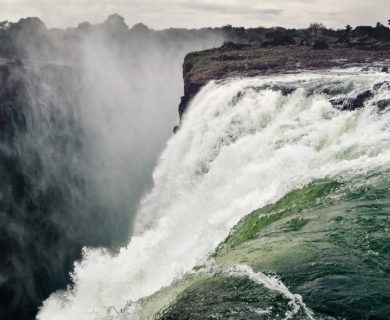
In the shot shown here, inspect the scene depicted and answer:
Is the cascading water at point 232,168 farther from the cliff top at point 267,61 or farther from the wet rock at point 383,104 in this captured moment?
the cliff top at point 267,61

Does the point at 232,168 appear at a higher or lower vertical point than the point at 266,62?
lower

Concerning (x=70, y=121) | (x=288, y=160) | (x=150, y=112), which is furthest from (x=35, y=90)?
(x=288, y=160)

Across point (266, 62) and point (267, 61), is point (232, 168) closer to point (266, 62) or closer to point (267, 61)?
point (266, 62)

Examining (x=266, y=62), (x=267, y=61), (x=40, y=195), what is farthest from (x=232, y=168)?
(x=40, y=195)

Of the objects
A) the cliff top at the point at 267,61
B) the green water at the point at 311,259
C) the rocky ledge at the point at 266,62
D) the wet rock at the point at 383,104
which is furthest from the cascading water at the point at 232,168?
the cliff top at the point at 267,61

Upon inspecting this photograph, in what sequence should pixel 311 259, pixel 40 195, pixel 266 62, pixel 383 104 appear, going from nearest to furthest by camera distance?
pixel 311 259, pixel 383 104, pixel 40 195, pixel 266 62

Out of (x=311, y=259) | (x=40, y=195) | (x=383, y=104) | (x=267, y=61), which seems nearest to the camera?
(x=311, y=259)

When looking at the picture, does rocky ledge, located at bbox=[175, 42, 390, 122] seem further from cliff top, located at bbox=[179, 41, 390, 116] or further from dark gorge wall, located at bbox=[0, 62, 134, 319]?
dark gorge wall, located at bbox=[0, 62, 134, 319]
